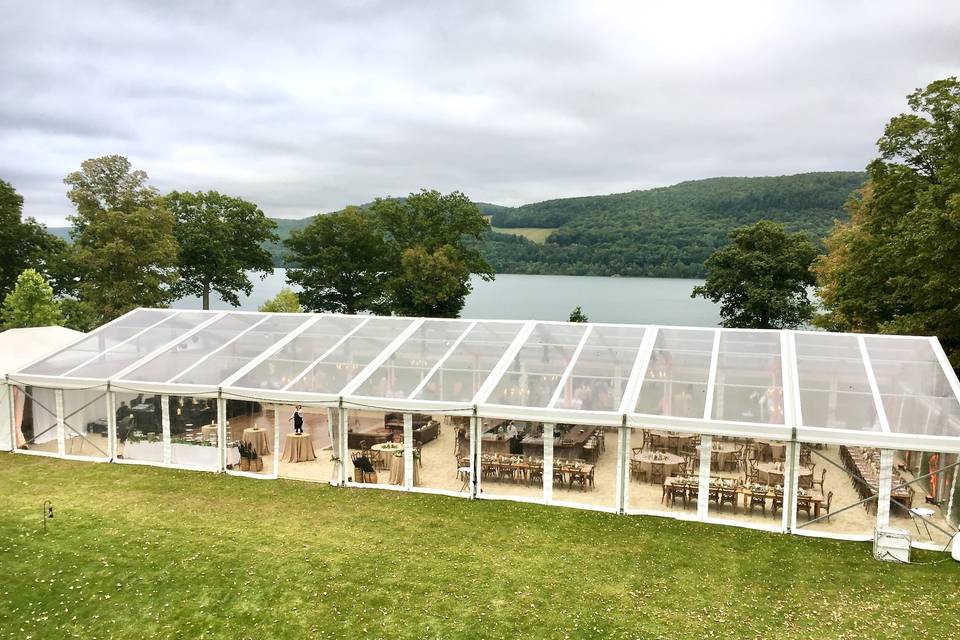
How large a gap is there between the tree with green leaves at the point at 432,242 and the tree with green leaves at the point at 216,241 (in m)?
8.49

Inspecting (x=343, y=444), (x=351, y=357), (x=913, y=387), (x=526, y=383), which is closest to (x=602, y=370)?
(x=526, y=383)

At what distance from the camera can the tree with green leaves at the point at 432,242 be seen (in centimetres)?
3809

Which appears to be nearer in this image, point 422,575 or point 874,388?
point 422,575

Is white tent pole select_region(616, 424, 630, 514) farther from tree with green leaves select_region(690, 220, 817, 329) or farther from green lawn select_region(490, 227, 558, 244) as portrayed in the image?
green lawn select_region(490, 227, 558, 244)

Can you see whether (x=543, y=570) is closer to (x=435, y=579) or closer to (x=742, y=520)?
(x=435, y=579)

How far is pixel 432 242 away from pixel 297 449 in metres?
24.8

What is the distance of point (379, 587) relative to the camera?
951 centimetres

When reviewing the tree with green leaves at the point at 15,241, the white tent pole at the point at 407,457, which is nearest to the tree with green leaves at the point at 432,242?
the tree with green leaves at the point at 15,241

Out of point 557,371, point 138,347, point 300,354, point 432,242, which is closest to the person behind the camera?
point 557,371

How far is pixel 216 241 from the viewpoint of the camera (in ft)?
131

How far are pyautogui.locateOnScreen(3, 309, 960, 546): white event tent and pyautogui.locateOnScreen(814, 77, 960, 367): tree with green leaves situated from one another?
4.11 meters

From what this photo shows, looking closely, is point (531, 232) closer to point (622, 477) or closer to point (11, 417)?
point (11, 417)

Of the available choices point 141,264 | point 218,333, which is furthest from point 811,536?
point 141,264

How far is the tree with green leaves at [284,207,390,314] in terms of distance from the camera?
4025cm
